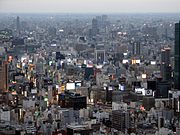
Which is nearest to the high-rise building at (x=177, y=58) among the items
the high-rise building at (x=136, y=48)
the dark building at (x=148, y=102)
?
the dark building at (x=148, y=102)

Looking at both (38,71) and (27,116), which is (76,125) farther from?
(38,71)

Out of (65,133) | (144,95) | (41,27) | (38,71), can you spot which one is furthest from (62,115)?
(38,71)

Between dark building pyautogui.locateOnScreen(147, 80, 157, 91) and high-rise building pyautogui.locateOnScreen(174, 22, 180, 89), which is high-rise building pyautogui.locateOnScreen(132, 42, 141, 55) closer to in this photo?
high-rise building pyautogui.locateOnScreen(174, 22, 180, 89)

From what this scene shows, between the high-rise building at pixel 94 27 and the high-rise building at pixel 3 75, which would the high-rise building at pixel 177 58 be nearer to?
the high-rise building at pixel 94 27

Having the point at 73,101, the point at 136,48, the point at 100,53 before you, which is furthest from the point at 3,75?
the point at 136,48

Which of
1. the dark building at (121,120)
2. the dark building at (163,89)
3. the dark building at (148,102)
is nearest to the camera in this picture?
the dark building at (121,120)

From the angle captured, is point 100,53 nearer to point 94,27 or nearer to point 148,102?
point 94,27

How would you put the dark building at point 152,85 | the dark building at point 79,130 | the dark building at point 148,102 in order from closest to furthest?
1. the dark building at point 79,130
2. the dark building at point 148,102
3. the dark building at point 152,85

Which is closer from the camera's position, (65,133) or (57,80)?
(65,133)
